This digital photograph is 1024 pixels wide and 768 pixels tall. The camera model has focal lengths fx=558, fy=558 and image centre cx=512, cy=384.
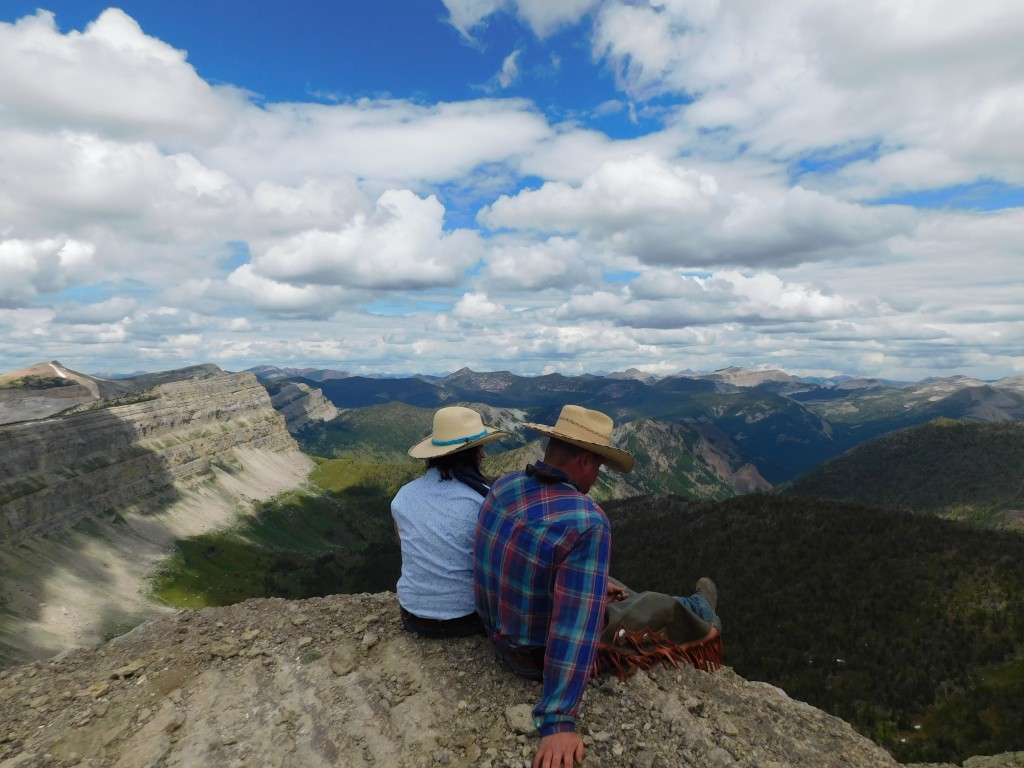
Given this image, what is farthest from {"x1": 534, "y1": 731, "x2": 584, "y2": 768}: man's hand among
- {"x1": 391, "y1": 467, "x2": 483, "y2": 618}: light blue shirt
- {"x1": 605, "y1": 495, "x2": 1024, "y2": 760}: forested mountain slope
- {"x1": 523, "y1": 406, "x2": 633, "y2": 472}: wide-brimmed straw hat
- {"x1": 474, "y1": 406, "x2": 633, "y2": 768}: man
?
{"x1": 605, "y1": 495, "x2": 1024, "y2": 760}: forested mountain slope

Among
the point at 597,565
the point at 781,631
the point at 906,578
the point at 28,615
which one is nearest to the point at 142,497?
the point at 28,615

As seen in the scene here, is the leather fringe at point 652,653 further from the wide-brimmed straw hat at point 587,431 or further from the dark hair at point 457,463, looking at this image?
the dark hair at point 457,463

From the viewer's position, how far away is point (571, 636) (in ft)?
22.7

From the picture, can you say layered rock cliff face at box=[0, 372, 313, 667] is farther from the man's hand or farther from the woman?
the man's hand

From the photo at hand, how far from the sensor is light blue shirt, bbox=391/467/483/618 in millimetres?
8992

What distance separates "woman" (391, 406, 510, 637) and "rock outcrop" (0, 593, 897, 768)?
701 millimetres

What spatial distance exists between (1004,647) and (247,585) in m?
167

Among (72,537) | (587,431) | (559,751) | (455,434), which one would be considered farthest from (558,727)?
(72,537)

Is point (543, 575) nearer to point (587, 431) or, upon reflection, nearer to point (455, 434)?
point (587, 431)

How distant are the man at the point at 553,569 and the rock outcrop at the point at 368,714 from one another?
31.4 inches

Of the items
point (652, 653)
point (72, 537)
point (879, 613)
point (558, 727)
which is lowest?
point (72, 537)

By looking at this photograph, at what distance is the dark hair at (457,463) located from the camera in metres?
9.45

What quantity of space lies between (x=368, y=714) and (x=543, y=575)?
376cm

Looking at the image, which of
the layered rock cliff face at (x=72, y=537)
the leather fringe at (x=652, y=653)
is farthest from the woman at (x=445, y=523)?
the layered rock cliff face at (x=72, y=537)
